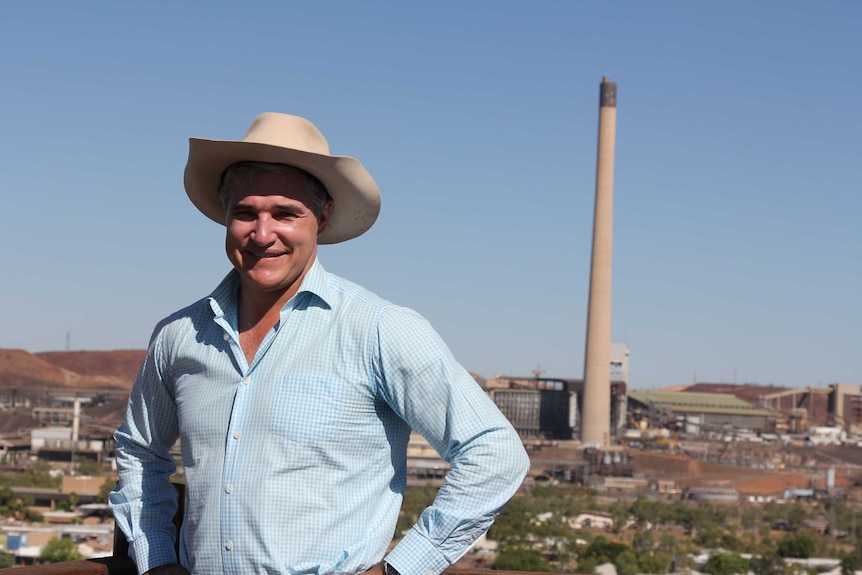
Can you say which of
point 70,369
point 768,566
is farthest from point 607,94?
point 70,369

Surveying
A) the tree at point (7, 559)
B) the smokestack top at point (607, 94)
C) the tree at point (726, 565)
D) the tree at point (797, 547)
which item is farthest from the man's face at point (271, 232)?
the smokestack top at point (607, 94)

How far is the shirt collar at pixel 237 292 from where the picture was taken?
193 centimetres

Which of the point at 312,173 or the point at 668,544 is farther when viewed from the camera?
the point at 668,544

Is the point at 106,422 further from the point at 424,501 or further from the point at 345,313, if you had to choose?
the point at 345,313

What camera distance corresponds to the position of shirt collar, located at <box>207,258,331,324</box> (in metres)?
1.93

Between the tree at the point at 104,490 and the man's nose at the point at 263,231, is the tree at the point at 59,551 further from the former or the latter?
the man's nose at the point at 263,231

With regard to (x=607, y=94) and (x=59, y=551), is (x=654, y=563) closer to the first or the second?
(x=59, y=551)

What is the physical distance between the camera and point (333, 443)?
1.85 m

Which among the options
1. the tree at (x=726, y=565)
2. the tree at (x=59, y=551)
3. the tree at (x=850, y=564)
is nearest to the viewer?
the tree at (x=59, y=551)

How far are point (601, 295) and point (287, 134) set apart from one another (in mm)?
44143

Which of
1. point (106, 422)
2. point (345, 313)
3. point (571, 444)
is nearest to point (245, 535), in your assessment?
point (345, 313)

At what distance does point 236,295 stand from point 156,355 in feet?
0.53

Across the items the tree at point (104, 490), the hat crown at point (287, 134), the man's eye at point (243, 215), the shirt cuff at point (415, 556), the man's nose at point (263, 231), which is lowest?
the tree at point (104, 490)

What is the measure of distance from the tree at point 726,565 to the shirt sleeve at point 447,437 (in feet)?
70.3
